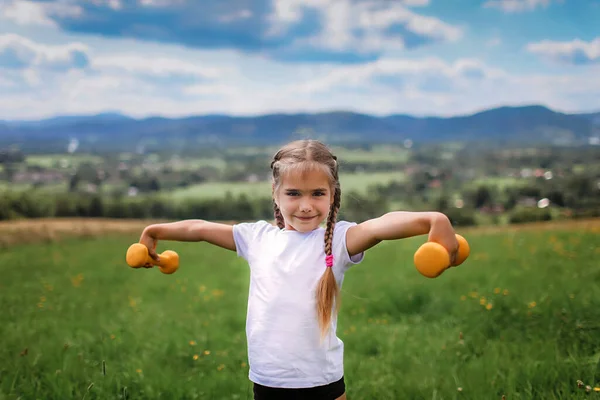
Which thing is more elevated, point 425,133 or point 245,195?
point 425,133

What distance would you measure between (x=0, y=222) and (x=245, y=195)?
29.9ft

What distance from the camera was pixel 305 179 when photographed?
2.48 m

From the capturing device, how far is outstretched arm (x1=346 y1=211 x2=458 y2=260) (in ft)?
6.79

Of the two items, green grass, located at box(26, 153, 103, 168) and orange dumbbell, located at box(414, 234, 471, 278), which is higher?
orange dumbbell, located at box(414, 234, 471, 278)

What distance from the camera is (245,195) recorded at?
23688mm

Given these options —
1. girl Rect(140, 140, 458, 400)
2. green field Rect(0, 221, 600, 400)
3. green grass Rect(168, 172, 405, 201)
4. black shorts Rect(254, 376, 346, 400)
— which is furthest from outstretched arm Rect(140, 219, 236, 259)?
green grass Rect(168, 172, 405, 201)

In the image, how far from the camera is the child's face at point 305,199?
2.49 m

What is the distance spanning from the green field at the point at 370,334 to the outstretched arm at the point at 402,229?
111 centimetres

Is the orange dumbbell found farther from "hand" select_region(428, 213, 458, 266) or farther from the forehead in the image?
the forehead

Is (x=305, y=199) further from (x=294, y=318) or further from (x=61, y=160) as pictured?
(x=61, y=160)

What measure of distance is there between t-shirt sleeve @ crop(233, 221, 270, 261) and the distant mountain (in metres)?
32.9

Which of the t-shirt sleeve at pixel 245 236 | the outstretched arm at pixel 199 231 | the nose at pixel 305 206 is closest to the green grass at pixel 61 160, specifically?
the outstretched arm at pixel 199 231

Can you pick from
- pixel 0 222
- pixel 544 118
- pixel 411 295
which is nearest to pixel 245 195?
pixel 0 222

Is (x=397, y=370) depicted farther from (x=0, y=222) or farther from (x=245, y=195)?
(x=245, y=195)
